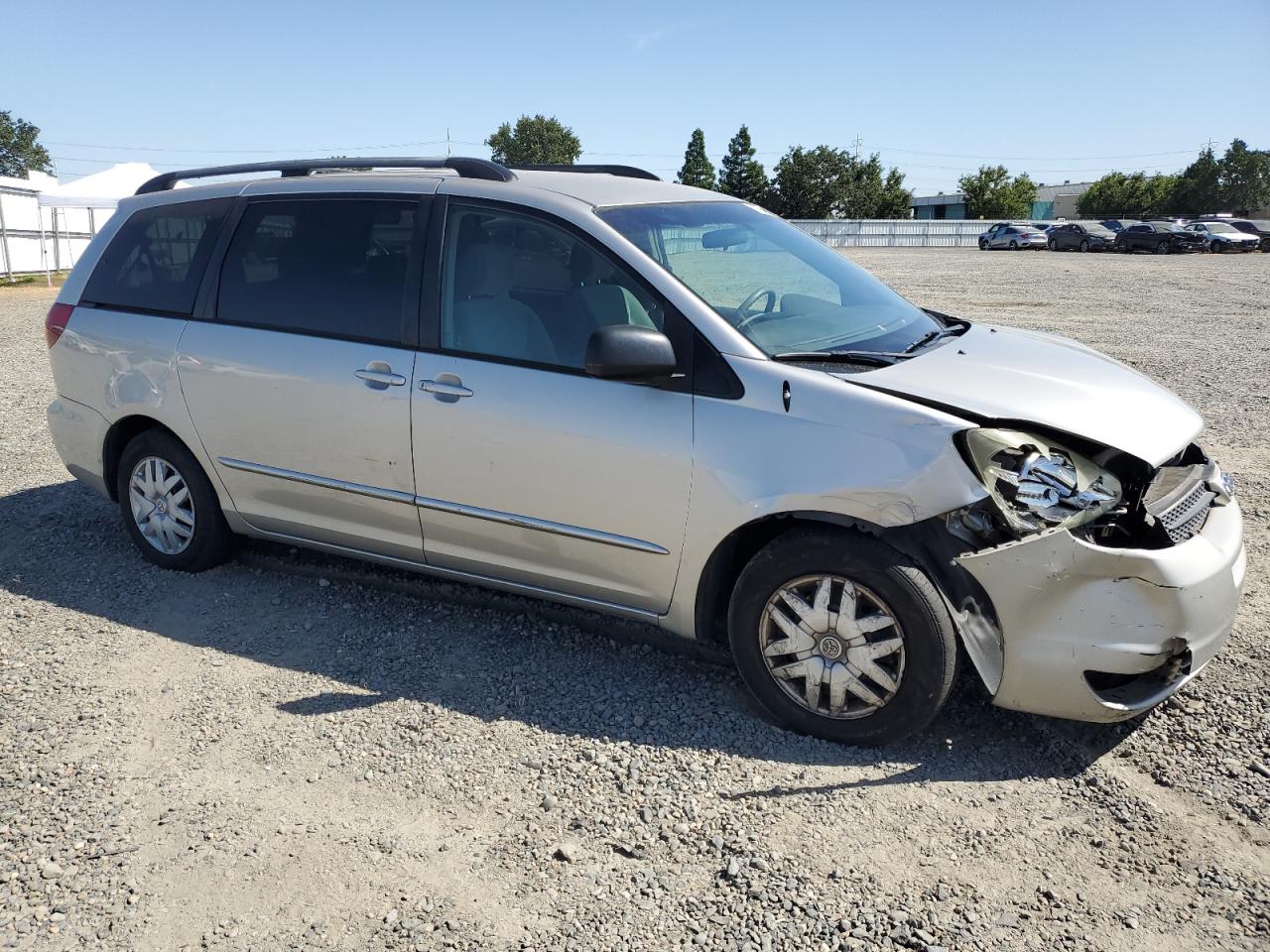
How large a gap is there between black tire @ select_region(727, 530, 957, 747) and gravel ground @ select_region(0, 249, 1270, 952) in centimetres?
11

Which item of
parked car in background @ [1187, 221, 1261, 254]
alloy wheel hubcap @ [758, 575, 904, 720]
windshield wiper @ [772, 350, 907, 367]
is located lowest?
alloy wheel hubcap @ [758, 575, 904, 720]

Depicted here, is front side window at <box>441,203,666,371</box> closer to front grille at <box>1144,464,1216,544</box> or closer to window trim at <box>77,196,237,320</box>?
window trim at <box>77,196,237,320</box>

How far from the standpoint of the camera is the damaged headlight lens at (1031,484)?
125 inches

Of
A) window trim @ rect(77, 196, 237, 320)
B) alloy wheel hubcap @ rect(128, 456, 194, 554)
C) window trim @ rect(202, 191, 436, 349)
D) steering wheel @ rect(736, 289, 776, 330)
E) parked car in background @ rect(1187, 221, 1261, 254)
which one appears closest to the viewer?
steering wheel @ rect(736, 289, 776, 330)

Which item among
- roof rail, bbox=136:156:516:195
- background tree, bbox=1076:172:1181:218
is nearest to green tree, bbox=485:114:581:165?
background tree, bbox=1076:172:1181:218

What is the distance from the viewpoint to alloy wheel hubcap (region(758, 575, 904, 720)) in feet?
11.0

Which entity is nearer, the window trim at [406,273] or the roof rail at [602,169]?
the window trim at [406,273]

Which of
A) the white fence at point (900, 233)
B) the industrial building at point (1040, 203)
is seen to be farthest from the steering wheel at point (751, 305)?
the industrial building at point (1040, 203)

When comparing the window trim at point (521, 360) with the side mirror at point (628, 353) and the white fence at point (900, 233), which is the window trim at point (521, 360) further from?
the white fence at point (900, 233)

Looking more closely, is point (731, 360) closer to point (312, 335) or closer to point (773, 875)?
point (773, 875)

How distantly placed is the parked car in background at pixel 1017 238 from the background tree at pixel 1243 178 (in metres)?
48.5

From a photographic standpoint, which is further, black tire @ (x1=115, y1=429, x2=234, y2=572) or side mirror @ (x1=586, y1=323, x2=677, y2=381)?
black tire @ (x1=115, y1=429, x2=234, y2=572)

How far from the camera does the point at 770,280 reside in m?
4.28

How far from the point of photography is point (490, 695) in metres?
3.90
